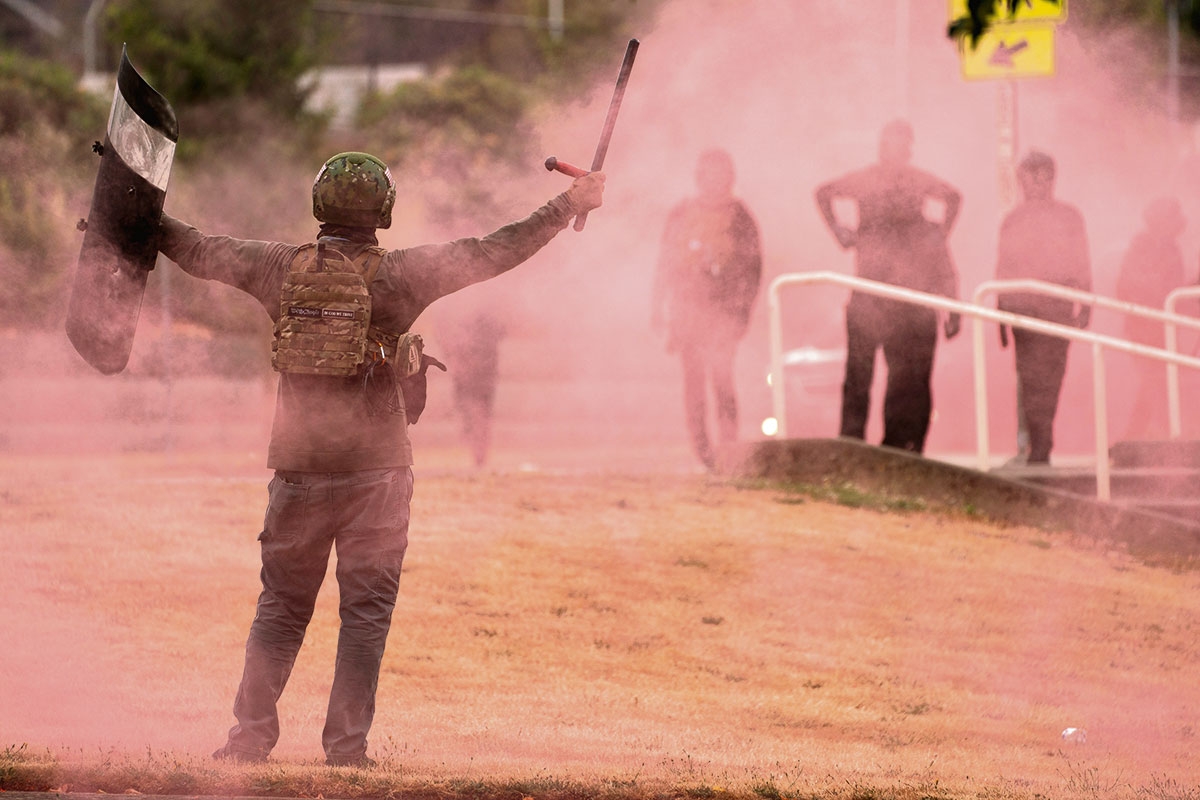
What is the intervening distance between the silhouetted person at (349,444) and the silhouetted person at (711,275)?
525 centimetres

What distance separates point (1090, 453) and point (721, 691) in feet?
23.1

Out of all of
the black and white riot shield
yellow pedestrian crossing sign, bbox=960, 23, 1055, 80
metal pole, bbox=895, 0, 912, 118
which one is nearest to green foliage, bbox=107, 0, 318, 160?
A: metal pole, bbox=895, 0, 912, 118

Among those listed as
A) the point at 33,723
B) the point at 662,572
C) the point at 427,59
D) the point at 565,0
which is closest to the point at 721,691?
the point at 662,572

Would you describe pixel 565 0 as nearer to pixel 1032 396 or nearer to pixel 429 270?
pixel 1032 396

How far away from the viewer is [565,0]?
45.2 m

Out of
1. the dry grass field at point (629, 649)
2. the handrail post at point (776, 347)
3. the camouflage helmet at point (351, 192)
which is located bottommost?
the dry grass field at point (629, 649)

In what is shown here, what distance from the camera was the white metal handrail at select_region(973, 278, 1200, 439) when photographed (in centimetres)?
980

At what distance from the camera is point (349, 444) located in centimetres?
474

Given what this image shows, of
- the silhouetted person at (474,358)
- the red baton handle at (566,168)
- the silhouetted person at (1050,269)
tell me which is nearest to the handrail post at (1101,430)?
the silhouetted person at (1050,269)

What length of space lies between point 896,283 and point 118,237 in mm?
6145

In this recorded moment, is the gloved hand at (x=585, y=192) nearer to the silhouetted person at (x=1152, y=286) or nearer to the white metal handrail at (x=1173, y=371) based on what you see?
the white metal handrail at (x=1173, y=371)

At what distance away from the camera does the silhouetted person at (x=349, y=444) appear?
15.5 ft

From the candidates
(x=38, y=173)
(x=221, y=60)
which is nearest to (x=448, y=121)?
(x=221, y=60)

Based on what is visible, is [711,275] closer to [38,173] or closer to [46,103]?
[38,173]
